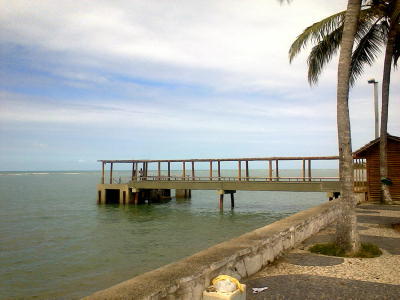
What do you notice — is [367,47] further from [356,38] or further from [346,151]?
[346,151]

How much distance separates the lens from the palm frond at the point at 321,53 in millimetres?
14734

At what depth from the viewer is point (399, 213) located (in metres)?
14.3

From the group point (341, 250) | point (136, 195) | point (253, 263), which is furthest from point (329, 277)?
point (136, 195)

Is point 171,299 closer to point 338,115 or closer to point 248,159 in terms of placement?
point 338,115

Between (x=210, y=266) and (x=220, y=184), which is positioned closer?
(x=210, y=266)

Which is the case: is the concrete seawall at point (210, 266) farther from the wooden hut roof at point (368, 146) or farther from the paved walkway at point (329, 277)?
the wooden hut roof at point (368, 146)

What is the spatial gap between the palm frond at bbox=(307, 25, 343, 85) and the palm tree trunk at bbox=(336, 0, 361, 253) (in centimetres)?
696

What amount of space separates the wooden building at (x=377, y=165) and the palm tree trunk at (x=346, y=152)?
12.3m

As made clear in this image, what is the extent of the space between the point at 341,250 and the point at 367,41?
1291 cm

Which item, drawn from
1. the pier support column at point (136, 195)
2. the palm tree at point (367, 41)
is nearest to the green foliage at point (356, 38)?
the palm tree at point (367, 41)

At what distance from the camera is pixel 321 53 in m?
15.0

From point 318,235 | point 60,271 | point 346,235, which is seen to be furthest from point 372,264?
point 60,271

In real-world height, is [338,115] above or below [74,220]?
above

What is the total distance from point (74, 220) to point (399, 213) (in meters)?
21.5
